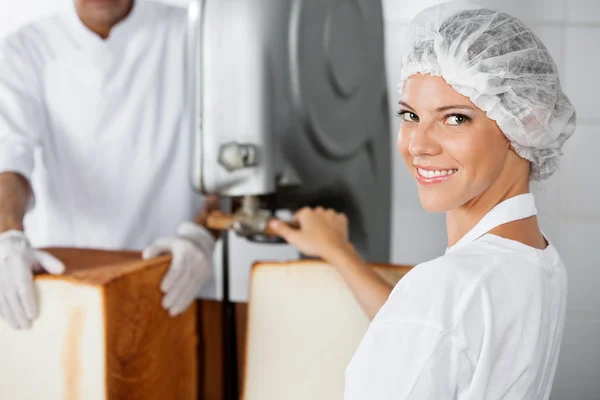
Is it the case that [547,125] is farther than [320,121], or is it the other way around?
[320,121]

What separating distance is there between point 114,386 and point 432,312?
0.60m

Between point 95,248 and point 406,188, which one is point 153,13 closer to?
point 95,248

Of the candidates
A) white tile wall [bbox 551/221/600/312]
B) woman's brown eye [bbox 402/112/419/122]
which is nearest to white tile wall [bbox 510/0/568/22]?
white tile wall [bbox 551/221/600/312]

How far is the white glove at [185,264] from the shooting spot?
112cm

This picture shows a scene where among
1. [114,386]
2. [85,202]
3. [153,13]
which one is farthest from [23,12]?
[114,386]

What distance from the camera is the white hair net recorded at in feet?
2.20

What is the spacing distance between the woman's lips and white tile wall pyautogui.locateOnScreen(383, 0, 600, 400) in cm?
44

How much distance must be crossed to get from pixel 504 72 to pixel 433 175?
0.13 metres

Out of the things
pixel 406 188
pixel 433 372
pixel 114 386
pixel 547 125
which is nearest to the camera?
pixel 433 372

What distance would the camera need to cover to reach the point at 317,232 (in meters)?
1.04

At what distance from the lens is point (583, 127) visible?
1.07 meters

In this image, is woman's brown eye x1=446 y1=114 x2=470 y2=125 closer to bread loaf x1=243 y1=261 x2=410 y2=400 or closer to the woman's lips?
the woman's lips

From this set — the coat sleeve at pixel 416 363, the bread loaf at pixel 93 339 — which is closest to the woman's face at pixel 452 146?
the coat sleeve at pixel 416 363

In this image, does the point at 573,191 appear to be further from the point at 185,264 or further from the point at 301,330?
the point at 185,264
